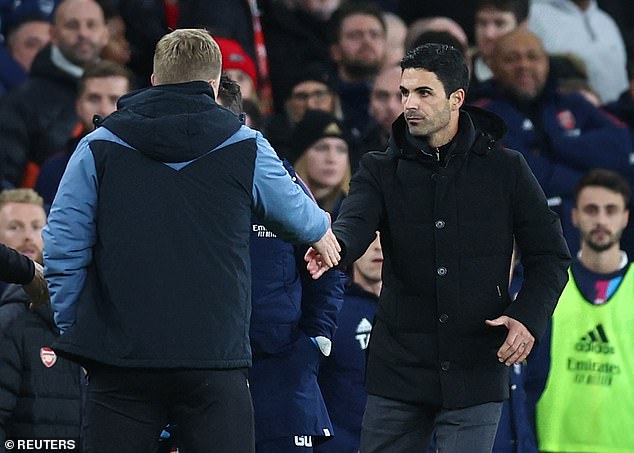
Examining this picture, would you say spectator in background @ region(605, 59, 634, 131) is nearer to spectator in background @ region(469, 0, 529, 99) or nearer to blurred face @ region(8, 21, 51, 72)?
spectator in background @ region(469, 0, 529, 99)

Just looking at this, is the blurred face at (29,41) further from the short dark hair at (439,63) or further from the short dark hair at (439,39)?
the short dark hair at (439,63)

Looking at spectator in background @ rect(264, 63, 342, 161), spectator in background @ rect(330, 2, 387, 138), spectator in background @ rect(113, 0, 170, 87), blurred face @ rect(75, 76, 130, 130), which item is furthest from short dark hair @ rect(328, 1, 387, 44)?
blurred face @ rect(75, 76, 130, 130)

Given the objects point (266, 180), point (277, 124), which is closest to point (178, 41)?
point (266, 180)

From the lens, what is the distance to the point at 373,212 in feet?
23.1

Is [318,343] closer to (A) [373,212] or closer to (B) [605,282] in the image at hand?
(A) [373,212]

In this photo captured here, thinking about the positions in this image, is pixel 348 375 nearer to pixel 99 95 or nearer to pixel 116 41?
pixel 99 95

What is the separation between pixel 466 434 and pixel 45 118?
5202 mm

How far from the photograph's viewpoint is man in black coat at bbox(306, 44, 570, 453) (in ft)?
22.7

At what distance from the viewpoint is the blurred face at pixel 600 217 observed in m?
10.4

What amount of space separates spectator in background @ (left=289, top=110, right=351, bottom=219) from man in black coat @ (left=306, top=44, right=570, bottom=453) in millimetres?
3598

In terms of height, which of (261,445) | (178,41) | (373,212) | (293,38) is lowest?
(261,445)

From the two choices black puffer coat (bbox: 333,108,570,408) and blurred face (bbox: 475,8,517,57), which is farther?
blurred face (bbox: 475,8,517,57)

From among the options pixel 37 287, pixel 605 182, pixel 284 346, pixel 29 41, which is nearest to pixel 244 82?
pixel 29 41

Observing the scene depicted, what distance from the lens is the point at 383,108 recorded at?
1212cm
